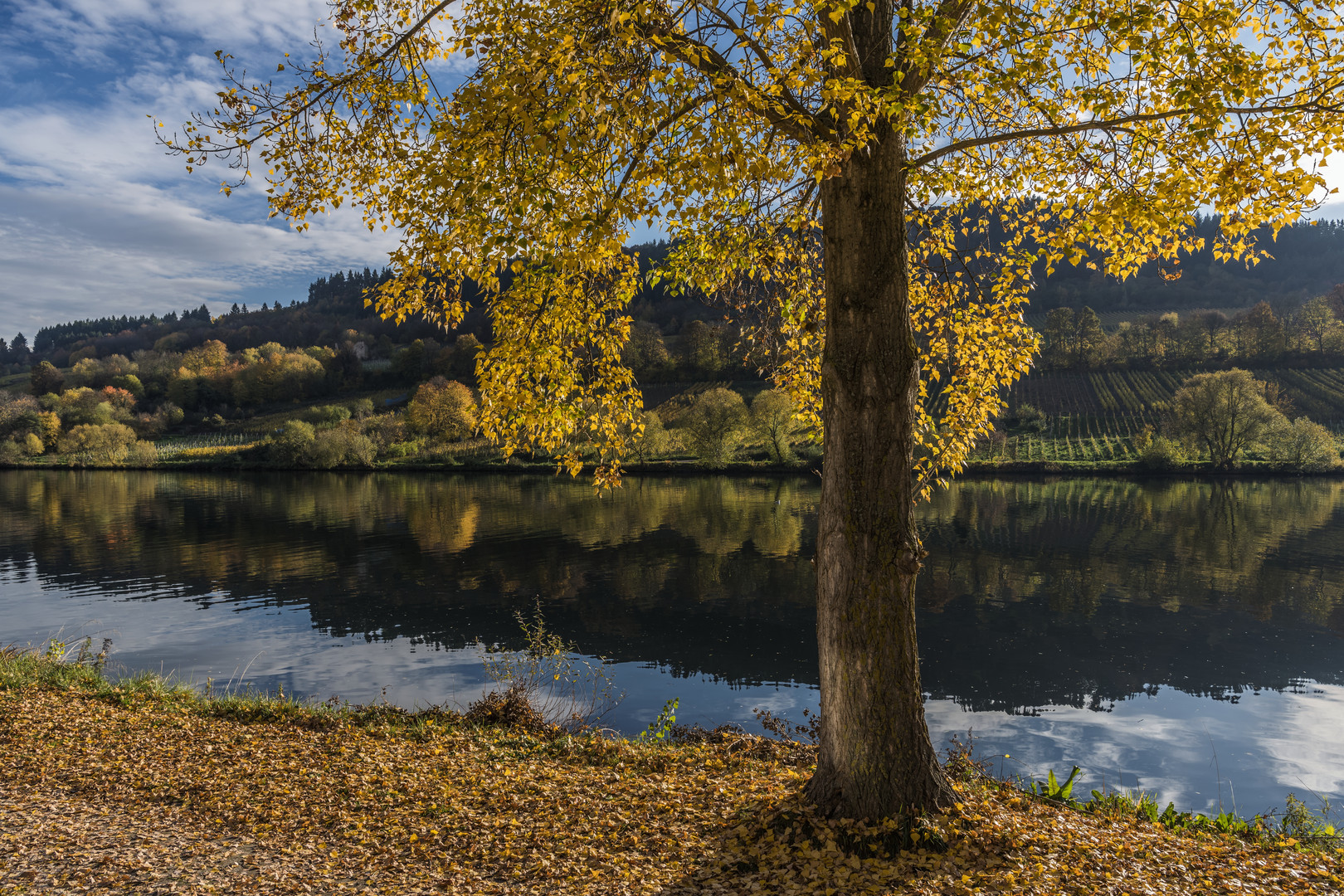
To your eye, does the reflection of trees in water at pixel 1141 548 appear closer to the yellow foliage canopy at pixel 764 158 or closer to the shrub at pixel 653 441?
the yellow foliage canopy at pixel 764 158

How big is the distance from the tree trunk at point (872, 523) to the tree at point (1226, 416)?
70.9 metres

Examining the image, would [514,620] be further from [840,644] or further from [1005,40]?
[1005,40]

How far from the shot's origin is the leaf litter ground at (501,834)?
4938 mm

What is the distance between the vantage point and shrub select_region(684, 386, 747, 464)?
228ft

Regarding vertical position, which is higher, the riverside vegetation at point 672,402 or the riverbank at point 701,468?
the riverside vegetation at point 672,402

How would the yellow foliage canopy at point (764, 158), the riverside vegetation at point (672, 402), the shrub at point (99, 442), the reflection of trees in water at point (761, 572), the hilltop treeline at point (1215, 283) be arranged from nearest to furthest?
1. the yellow foliage canopy at point (764, 158)
2. the reflection of trees in water at point (761, 572)
3. the riverside vegetation at point (672, 402)
4. the shrub at point (99, 442)
5. the hilltop treeline at point (1215, 283)

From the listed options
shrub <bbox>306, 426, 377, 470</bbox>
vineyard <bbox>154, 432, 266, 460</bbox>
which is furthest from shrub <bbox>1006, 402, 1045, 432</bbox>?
vineyard <bbox>154, 432, 266, 460</bbox>

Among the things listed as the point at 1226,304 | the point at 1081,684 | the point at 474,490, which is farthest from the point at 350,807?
the point at 1226,304

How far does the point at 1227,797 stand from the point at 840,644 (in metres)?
8.58

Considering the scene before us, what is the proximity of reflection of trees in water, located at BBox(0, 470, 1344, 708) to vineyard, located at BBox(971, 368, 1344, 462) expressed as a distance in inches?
791

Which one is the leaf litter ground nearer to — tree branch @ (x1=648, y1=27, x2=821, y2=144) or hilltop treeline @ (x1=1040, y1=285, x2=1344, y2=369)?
tree branch @ (x1=648, y1=27, x2=821, y2=144)

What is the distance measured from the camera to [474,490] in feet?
185

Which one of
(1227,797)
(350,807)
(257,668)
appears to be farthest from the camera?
(257,668)

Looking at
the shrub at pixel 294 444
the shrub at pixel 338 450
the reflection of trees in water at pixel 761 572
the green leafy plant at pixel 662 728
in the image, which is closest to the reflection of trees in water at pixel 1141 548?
the reflection of trees in water at pixel 761 572
